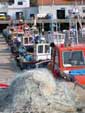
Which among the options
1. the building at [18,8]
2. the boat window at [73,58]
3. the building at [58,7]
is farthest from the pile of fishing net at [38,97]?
the building at [18,8]

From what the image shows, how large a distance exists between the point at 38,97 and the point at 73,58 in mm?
8223

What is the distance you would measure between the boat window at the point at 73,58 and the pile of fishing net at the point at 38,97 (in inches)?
310

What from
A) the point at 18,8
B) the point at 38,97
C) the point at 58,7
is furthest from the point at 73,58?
the point at 18,8

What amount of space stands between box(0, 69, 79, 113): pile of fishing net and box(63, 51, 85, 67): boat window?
786 centimetres

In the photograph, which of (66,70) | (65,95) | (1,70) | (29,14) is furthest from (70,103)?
(29,14)

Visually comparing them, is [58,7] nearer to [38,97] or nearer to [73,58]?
[73,58]

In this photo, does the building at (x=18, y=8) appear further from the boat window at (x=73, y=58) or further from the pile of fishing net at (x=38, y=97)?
the pile of fishing net at (x=38, y=97)

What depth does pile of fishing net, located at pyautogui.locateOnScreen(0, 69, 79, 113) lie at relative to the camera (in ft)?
17.3

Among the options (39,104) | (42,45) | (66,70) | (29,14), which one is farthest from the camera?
(29,14)

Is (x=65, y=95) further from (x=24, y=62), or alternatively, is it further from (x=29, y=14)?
(x=29, y=14)

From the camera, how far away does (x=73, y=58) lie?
13.5 metres

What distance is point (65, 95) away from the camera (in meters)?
5.45

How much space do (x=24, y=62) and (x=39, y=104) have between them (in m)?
22.8

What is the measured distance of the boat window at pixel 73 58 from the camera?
43.9ft
